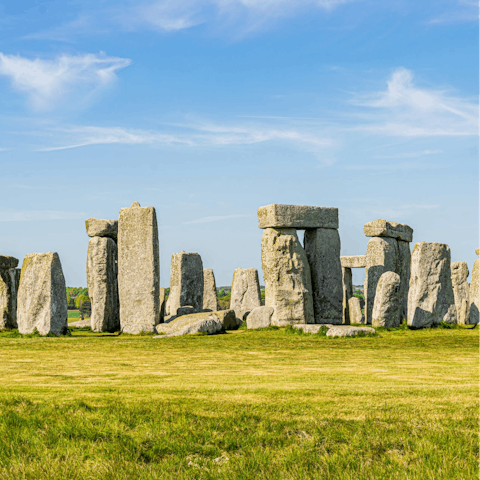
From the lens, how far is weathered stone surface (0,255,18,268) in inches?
723

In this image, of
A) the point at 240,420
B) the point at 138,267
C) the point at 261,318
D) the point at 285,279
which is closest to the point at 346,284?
the point at 285,279

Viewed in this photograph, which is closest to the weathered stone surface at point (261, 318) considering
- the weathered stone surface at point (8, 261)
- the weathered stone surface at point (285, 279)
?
the weathered stone surface at point (285, 279)

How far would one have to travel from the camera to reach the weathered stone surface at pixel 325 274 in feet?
61.4

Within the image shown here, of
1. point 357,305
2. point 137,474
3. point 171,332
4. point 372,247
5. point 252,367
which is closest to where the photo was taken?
point 137,474

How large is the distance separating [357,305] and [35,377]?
54.3ft

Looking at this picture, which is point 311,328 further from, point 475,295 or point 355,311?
point 475,295

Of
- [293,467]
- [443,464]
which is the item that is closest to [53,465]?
[293,467]

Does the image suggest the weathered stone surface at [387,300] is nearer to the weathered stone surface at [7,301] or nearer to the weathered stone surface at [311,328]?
the weathered stone surface at [311,328]

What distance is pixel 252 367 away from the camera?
29.8 feet

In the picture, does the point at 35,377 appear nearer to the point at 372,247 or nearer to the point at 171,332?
the point at 171,332

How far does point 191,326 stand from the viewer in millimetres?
14961

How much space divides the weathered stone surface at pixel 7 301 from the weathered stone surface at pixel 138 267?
340 cm

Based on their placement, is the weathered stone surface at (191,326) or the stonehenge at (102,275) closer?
the weathered stone surface at (191,326)

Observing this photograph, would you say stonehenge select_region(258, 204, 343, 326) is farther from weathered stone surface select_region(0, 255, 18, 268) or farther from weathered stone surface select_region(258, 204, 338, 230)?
weathered stone surface select_region(0, 255, 18, 268)
